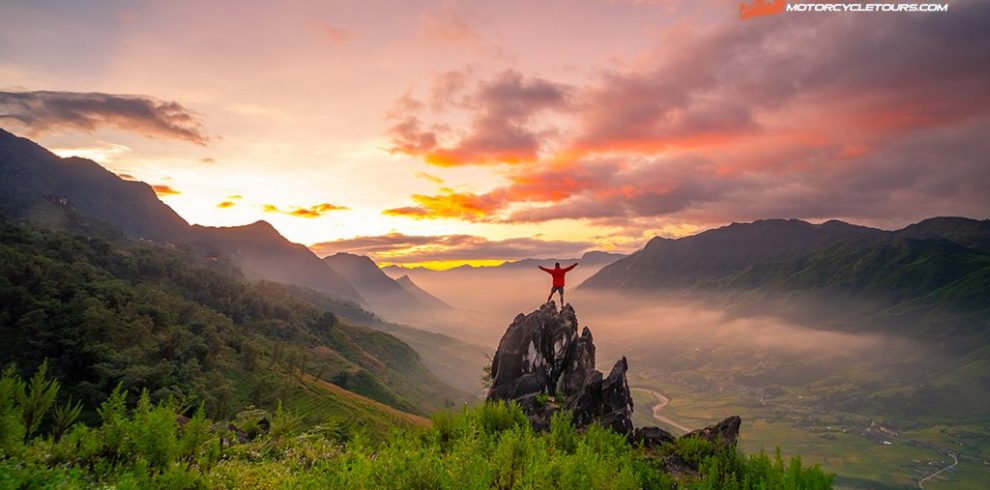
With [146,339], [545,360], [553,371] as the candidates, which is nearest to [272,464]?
[545,360]

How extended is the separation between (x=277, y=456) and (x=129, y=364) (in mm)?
59081

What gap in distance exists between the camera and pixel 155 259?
148 m

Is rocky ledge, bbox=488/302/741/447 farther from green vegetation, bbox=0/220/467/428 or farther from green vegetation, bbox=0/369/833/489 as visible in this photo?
green vegetation, bbox=0/220/467/428

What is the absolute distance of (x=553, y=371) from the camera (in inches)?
1548

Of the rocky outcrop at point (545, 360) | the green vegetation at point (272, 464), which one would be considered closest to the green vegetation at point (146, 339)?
the green vegetation at point (272, 464)

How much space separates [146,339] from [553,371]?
69694 millimetres

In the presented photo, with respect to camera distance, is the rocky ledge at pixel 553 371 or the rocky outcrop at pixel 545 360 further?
the rocky outcrop at pixel 545 360

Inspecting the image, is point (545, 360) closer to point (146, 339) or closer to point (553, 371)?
point (553, 371)

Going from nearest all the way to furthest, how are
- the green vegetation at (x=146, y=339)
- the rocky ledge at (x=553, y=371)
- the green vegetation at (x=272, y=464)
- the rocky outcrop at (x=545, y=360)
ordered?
1. the green vegetation at (x=272, y=464)
2. the rocky ledge at (x=553, y=371)
3. the rocky outcrop at (x=545, y=360)
4. the green vegetation at (x=146, y=339)

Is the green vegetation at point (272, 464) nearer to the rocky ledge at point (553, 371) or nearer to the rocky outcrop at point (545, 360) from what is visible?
the rocky ledge at point (553, 371)

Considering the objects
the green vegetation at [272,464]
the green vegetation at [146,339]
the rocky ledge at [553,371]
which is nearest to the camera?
the green vegetation at [272,464]

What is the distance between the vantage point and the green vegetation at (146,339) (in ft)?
196

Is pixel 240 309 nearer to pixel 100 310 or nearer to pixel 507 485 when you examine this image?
pixel 100 310

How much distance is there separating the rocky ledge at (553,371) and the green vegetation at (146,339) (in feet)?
72.5
